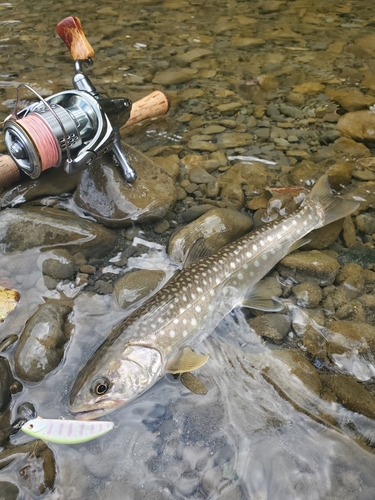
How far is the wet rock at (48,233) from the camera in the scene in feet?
13.1

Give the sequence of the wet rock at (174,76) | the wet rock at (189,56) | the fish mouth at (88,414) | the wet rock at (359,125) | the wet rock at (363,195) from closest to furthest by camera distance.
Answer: the fish mouth at (88,414)
the wet rock at (363,195)
the wet rock at (359,125)
the wet rock at (174,76)
the wet rock at (189,56)

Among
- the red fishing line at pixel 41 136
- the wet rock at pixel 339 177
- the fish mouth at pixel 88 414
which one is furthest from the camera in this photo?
the wet rock at pixel 339 177

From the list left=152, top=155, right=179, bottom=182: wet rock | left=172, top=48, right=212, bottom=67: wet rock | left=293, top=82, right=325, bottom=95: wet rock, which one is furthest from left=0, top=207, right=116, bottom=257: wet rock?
left=172, top=48, right=212, bottom=67: wet rock

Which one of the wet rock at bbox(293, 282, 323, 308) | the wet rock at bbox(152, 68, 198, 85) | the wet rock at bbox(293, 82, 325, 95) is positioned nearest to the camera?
the wet rock at bbox(293, 282, 323, 308)

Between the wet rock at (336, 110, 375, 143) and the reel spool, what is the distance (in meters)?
2.98

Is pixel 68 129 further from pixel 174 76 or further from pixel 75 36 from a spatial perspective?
pixel 174 76

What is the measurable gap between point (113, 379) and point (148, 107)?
3.46 m

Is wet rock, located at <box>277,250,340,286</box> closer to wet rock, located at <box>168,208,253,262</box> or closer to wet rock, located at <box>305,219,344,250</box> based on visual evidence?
wet rock, located at <box>305,219,344,250</box>

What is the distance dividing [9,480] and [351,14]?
364 inches

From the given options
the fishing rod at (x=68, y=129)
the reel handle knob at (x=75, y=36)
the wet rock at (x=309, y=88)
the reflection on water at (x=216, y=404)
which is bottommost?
the reflection on water at (x=216, y=404)

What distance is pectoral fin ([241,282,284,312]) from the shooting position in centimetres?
377

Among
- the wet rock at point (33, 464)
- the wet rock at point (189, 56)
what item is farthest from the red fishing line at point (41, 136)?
the wet rock at point (189, 56)

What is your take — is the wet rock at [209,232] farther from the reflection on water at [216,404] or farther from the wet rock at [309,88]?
the wet rock at [309,88]

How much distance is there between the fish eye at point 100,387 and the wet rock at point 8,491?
70 centimetres
